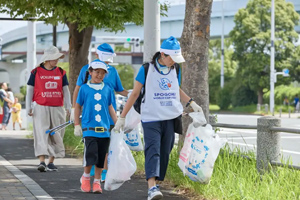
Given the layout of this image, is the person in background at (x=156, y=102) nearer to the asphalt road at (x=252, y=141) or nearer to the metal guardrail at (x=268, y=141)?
the metal guardrail at (x=268, y=141)

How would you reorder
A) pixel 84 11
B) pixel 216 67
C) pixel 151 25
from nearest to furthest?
pixel 151 25 → pixel 84 11 → pixel 216 67

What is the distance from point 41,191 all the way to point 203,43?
307 centimetres

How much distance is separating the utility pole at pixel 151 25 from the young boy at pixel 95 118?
8.45ft

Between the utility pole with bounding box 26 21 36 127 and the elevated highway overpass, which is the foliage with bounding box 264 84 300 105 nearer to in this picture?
the elevated highway overpass

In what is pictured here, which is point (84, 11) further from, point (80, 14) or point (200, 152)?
point (200, 152)

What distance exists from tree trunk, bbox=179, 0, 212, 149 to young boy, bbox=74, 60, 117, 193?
182 centimetres

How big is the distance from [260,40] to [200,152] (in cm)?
4789

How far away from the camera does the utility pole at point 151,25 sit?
1010 centimetres

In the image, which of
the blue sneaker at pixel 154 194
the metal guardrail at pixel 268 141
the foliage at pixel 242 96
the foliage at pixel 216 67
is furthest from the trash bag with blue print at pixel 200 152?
the foliage at pixel 216 67

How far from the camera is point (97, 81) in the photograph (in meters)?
Answer: 7.73

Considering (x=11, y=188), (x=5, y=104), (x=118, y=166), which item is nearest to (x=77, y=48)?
(x=5, y=104)

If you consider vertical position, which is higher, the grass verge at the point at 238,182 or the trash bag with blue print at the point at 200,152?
the trash bag with blue print at the point at 200,152

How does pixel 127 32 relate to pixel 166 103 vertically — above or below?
above

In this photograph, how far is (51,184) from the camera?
8.49 metres
